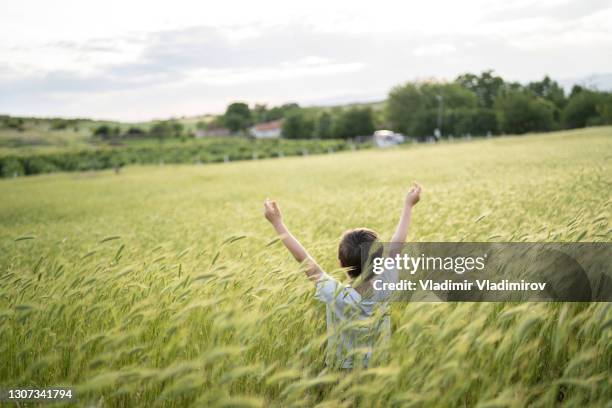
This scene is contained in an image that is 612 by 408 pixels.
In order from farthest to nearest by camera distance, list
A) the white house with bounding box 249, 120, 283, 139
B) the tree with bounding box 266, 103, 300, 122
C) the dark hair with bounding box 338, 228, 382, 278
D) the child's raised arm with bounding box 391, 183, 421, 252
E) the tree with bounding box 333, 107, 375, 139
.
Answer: the tree with bounding box 266, 103, 300, 122
the white house with bounding box 249, 120, 283, 139
the tree with bounding box 333, 107, 375, 139
the child's raised arm with bounding box 391, 183, 421, 252
the dark hair with bounding box 338, 228, 382, 278

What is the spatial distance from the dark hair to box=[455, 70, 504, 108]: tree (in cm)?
12242

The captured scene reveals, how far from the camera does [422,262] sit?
15.2 feet

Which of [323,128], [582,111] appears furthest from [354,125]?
[582,111]

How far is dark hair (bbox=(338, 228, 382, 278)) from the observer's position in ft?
11.6

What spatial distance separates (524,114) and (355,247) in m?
83.7

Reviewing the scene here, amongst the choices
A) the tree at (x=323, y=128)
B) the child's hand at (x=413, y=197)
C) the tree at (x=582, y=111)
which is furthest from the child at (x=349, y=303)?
the tree at (x=323, y=128)

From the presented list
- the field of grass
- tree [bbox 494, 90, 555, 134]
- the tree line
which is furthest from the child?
tree [bbox 494, 90, 555, 134]

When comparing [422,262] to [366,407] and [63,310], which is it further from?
[63,310]

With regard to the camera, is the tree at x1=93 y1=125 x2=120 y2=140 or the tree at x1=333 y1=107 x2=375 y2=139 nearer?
the tree at x1=93 y1=125 x2=120 y2=140

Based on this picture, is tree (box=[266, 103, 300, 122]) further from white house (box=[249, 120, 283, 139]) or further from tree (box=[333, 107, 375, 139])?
tree (box=[333, 107, 375, 139])

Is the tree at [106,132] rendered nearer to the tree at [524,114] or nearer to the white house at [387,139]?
the white house at [387,139]

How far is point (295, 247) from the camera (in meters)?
3.65

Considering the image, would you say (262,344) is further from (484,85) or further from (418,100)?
(484,85)

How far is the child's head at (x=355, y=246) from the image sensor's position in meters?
3.53
